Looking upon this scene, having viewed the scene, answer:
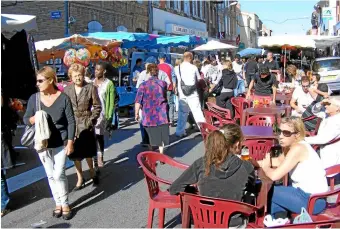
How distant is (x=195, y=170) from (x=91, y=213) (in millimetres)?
1996

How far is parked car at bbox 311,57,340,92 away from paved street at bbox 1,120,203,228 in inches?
480

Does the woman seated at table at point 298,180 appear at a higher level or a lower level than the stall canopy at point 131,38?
lower

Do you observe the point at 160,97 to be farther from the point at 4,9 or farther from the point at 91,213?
the point at 4,9

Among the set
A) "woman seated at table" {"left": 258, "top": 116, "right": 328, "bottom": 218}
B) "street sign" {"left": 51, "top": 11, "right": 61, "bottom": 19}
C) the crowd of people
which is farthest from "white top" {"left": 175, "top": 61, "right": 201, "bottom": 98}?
"street sign" {"left": 51, "top": 11, "right": 61, "bottom": 19}

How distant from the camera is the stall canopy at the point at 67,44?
1177cm

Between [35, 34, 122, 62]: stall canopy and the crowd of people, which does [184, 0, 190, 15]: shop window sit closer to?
[35, 34, 122, 62]: stall canopy

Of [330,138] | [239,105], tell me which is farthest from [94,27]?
[330,138]

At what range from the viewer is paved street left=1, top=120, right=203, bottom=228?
4.75m

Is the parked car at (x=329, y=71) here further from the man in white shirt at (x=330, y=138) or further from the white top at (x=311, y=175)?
the white top at (x=311, y=175)

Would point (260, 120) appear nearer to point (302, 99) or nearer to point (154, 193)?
point (302, 99)

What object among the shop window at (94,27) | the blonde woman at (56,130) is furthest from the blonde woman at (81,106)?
the shop window at (94,27)

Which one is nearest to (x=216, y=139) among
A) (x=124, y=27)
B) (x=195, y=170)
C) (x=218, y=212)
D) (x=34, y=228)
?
(x=195, y=170)

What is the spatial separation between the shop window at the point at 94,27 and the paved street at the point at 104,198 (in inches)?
443

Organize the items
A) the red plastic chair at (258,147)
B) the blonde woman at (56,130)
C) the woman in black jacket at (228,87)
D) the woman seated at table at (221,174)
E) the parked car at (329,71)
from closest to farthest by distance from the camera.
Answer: the woman seated at table at (221,174) → the blonde woman at (56,130) → the red plastic chair at (258,147) → the woman in black jacket at (228,87) → the parked car at (329,71)
